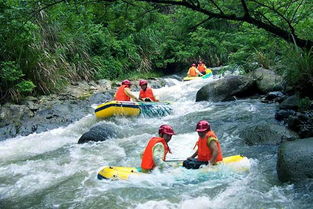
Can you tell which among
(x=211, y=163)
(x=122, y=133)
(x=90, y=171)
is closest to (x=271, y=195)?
(x=211, y=163)

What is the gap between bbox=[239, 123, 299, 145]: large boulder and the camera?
22.1ft

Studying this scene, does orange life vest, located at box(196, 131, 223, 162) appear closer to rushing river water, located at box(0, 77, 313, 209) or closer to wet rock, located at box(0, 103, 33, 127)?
rushing river water, located at box(0, 77, 313, 209)

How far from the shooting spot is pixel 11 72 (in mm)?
9711

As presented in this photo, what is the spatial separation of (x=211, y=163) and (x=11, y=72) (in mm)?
6513

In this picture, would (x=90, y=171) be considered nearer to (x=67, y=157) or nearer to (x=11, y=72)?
(x=67, y=157)

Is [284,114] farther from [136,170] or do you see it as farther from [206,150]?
[136,170]

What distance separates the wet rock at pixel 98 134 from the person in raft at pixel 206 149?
10.3 feet

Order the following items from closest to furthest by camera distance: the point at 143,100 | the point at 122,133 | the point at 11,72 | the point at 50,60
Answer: the point at 122,133 → the point at 11,72 → the point at 143,100 → the point at 50,60

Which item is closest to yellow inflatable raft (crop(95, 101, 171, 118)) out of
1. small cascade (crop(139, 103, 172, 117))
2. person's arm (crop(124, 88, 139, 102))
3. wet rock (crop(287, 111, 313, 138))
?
small cascade (crop(139, 103, 172, 117))

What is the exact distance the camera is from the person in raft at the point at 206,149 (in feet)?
17.7

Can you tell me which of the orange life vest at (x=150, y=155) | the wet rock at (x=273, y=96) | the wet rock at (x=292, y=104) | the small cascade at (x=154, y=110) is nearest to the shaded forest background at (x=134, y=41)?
the wet rock at (x=292, y=104)

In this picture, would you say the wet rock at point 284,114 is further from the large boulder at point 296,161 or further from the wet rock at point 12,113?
the wet rock at point 12,113

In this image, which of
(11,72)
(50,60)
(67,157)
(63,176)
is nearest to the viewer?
(63,176)

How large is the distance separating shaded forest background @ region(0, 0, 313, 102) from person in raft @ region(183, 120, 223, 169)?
1.46 metres
